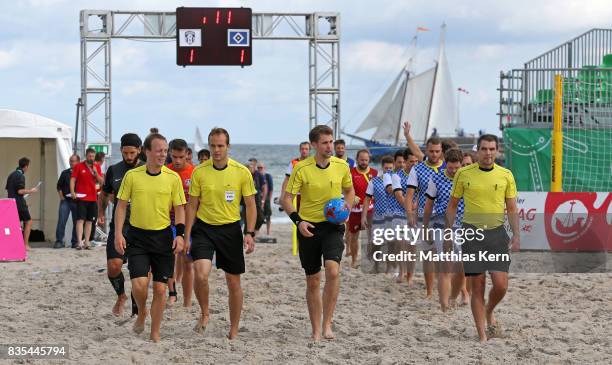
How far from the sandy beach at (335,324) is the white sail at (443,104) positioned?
5301 cm

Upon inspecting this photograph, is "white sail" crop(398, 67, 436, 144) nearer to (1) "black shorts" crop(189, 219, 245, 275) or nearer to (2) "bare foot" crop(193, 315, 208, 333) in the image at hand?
(2) "bare foot" crop(193, 315, 208, 333)

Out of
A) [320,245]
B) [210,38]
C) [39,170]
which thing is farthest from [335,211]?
[39,170]

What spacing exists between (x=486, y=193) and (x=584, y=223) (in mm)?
7153

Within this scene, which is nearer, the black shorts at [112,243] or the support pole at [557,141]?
the black shorts at [112,243]

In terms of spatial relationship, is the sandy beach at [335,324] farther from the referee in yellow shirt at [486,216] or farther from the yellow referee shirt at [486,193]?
the yellow referee shirt at [486,193]

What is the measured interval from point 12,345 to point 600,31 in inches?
530

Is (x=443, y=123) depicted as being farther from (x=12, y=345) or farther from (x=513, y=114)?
(x=12, y=345)

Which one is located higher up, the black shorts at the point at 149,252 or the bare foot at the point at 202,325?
the black shorts at the point at 149,252

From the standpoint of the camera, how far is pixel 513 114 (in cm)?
1712

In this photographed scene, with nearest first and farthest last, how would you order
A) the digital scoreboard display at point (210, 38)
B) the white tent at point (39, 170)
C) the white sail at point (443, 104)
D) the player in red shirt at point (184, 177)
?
the player in red shirt at point (184, 177) → the digital scoreboard display at point (210, 38) → the white tent at point (39, 170) → the white sail at point (443, 104)

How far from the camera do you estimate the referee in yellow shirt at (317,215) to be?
7375mm

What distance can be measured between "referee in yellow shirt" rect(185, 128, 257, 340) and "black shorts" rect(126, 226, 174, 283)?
0.65 ft

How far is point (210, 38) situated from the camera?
16.8 meters

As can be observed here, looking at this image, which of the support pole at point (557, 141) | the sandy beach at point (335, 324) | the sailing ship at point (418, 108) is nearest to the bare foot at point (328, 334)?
the sandy beach at point (335, 324)
